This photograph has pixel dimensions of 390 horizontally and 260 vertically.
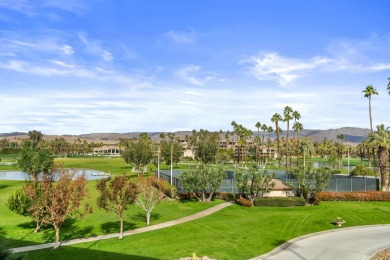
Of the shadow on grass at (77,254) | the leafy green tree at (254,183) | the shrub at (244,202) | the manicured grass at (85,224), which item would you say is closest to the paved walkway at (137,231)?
the manicured grass at (85,224)

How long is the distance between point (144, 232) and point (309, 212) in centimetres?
1975

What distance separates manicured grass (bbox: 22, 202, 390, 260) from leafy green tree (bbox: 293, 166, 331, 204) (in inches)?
168

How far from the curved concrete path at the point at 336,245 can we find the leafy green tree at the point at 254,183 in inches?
555

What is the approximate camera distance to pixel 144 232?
31.2 m

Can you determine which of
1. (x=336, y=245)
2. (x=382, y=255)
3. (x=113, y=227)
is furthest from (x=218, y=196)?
(x=382, y=255)

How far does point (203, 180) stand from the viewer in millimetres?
47062

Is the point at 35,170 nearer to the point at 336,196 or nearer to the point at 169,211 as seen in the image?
the point at 169,211

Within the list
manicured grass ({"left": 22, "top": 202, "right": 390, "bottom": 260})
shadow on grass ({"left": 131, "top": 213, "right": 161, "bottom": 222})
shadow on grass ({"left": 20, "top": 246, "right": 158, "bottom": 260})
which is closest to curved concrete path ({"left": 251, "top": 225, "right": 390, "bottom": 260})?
manicured grass ({"left": 22, "top": 202, "right": 390, "bottom": 260})

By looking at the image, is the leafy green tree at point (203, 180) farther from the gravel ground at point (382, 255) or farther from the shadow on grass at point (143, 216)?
the gravel ground at point (382, 255)

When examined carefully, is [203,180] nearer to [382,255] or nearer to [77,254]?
[77,254]

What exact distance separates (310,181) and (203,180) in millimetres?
14272

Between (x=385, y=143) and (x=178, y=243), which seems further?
(x=385, y=143)

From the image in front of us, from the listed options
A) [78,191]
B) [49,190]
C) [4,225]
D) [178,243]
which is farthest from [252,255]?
[4,225]

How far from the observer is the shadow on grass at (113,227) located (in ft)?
105
